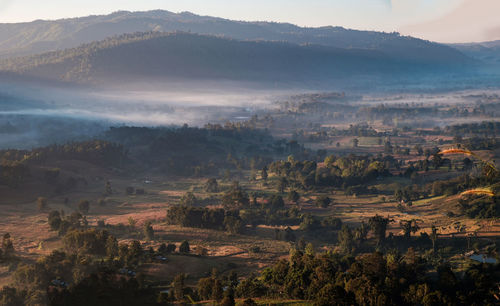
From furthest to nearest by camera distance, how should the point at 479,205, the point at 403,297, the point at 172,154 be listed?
the point at 172,154 → the point at 479,205 → the point at 403,297

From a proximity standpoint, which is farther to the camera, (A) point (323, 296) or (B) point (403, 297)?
(B) point (403, 297)

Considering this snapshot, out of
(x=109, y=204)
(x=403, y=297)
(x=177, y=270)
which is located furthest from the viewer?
(x=109, y=204)

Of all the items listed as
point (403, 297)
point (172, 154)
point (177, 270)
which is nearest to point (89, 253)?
point (177, 270)

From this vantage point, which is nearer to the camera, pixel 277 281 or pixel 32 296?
pixel 32 296

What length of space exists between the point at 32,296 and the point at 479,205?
66.9 meters

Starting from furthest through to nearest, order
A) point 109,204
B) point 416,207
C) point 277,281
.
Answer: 1. point 109,204
2. point 416,207
3. point 277,281

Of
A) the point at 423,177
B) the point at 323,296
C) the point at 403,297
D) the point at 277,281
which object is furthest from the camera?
the point at 423,177

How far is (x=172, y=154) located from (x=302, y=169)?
51.1 m

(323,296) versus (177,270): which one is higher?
(323,296)

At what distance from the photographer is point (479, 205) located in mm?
76812

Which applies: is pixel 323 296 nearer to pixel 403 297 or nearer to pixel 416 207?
pixel 403 297

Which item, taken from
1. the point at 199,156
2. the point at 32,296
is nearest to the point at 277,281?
the point at 32,296

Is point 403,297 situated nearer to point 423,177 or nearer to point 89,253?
point 89,253

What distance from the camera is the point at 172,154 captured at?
152750 mm
